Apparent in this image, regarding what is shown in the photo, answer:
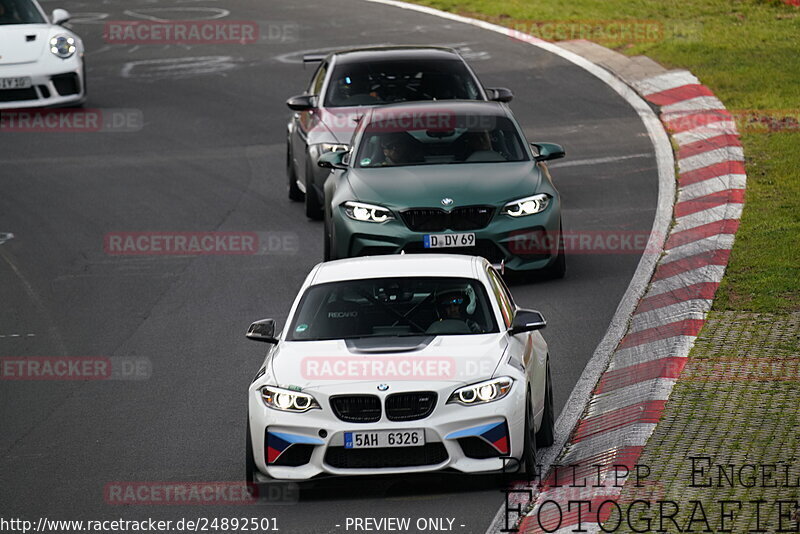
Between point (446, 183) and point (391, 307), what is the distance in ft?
15.4

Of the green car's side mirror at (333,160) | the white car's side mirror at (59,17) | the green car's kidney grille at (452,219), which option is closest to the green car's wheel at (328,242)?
the green car's side mirror at (333,160)

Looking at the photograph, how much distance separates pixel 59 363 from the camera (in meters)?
13.0

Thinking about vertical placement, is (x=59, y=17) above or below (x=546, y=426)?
below

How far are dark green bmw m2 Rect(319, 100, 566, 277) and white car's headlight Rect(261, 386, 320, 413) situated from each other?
5309 millimetres

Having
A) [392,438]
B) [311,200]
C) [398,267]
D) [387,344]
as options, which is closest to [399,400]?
[392,438]

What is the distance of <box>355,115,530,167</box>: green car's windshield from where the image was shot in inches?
618

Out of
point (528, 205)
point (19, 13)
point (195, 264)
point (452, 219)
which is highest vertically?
point (528, 205)

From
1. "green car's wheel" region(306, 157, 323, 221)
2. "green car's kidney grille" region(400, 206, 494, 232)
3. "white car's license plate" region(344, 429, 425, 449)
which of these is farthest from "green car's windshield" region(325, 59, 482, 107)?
"white car's license plate" region(344, 429, 425, 449)

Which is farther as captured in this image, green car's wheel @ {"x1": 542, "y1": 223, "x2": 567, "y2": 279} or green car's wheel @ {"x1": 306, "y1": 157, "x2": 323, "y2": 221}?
green car's wheel @ {"x1": 306, "y1": 157, "x2": 323, "y2": 221}

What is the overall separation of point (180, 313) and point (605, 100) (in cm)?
1120

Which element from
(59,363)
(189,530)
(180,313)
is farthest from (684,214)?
(189,530)

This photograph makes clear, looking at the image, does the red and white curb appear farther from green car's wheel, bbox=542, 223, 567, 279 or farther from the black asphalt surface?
green car's wheel, bbox=542, 223, 567, 279

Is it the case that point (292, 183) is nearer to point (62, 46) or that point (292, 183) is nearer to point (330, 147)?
point (330, 147)

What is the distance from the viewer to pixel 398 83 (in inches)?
742
